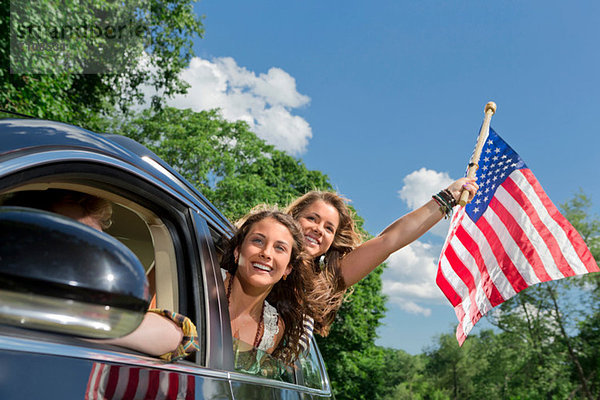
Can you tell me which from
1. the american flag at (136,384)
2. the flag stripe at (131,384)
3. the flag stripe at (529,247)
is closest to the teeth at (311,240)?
the flag stripe at (529,247)

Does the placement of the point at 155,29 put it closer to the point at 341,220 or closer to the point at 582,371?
the point at 341,220

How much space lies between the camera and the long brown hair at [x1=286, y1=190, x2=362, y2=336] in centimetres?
326

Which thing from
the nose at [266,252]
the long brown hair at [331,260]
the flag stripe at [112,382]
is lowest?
the flag stripe at [112,382]

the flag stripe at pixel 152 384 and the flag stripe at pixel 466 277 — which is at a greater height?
the flag stripe at pixel 466 277

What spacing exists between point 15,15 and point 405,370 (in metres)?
85.6

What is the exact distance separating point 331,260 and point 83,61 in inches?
657

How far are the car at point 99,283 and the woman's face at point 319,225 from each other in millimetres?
1427

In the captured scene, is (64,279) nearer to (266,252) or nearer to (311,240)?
(266,252)

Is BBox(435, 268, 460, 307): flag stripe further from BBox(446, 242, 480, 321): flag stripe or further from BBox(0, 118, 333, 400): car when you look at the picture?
BBox(0, 118, 333, 400): car

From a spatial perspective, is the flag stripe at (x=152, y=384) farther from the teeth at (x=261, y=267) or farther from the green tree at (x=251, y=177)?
the green tree at (x=251, y=177)

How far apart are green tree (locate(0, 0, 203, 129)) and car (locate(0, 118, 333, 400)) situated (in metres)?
9.21

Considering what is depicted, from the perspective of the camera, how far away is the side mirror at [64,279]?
0.74 m

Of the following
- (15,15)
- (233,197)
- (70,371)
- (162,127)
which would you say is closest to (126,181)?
(70,371)

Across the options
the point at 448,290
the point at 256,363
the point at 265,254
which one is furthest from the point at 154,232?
the point at 448,290
